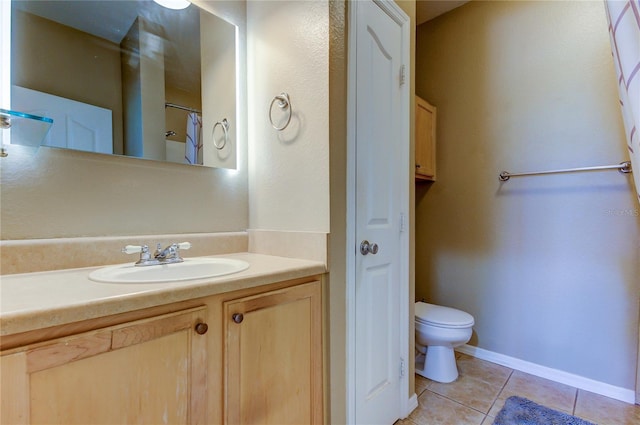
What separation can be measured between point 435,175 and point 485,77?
2.56ft

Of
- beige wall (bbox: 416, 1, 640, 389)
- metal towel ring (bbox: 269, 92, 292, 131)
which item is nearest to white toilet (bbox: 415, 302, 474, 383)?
beige wall (bbox: 416, 1, 640, 389)

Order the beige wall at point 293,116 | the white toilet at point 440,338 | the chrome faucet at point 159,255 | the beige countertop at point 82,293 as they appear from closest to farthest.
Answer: the beige countertop at point 82,293
the chrome faucet at point 159,255
the beige wall at point 293,116
the white toilet at point 440,338

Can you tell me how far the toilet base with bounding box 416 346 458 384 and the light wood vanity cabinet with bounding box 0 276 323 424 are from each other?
1.08m

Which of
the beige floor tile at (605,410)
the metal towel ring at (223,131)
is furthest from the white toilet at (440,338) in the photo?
the metal towel ring at (223,131)

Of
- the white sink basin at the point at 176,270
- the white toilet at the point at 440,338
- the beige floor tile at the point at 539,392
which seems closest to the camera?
the white sink basin at the point at 176,270

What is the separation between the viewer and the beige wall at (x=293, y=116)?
117 cm

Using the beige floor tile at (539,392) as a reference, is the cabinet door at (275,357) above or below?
above

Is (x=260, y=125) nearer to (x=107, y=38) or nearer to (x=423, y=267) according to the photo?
(x=107, y=38)

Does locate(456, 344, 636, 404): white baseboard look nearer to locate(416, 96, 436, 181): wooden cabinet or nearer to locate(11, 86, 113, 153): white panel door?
locate(416, 96, 436, 181): wooden cabinet

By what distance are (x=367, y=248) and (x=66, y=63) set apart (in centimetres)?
134

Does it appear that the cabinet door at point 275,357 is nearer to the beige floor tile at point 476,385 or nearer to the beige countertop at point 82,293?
the beige countertop at point 82,293

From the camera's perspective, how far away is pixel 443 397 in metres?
1.69

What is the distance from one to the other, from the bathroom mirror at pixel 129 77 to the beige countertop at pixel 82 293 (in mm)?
503

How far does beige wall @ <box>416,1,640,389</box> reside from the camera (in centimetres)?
169
